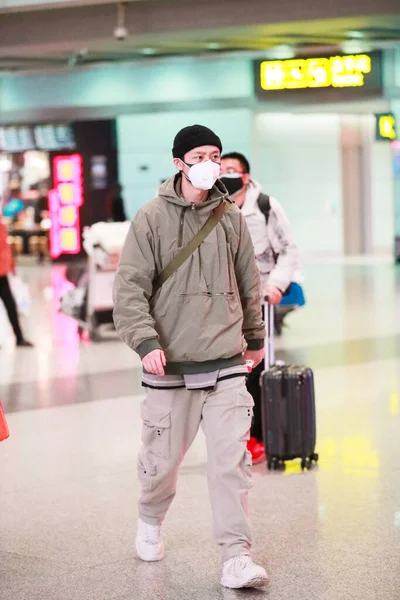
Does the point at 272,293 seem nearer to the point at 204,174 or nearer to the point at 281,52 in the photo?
the point at 204,174

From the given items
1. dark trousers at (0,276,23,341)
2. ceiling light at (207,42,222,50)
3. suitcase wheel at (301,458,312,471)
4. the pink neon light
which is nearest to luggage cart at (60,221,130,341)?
dark trousers at (0,276,23,341)

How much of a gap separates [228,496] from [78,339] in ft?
26.5

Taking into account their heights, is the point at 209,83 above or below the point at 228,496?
above

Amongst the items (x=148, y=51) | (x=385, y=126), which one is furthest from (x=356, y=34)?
(x=148, y=51)

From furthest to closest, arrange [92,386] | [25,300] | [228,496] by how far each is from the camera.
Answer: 1. [25,300]
2. [92,386]
3. [228,496]

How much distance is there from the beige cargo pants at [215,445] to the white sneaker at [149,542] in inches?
7.5

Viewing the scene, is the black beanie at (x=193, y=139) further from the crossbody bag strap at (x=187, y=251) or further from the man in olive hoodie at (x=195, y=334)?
the crossbody bag strap at (x=187, y=251)

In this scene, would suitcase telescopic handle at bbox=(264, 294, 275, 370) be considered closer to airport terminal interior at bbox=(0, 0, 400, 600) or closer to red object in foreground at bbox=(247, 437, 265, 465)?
airport terminal interior at bbox=(0, 0, 400, 600)

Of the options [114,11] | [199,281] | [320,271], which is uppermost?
[114,11]

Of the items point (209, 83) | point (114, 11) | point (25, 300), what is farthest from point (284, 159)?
point (25, 300)

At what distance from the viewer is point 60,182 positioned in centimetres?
2633

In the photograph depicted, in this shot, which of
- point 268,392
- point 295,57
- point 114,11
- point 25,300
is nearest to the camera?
point 268,392

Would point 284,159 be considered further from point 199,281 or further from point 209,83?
point 199,281

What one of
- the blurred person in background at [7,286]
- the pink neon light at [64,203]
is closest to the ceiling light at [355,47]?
the pink neon light at [64,203]
